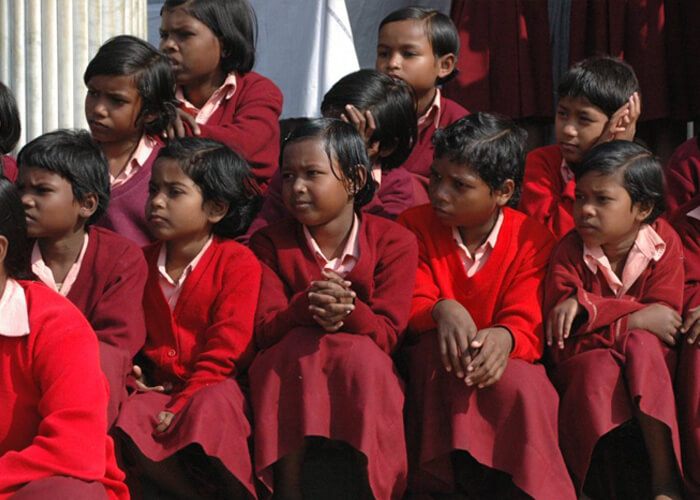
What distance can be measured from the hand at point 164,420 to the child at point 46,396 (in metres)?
0.41

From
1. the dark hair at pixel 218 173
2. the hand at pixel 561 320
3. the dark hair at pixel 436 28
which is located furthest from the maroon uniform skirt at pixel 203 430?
the dark hair at pixel 436 28

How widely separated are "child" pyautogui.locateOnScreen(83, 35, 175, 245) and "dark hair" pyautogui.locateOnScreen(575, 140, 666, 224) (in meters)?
1.31

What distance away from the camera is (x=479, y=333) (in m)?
3.44

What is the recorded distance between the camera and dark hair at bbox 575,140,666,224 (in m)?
3.75

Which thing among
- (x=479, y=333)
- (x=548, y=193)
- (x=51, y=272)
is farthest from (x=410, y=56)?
(x=51, y=272)

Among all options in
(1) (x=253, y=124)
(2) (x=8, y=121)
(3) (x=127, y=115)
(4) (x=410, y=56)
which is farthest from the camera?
(4) (x=410, y=56)

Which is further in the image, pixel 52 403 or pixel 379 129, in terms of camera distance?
pixel 379 129

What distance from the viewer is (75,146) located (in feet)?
12.0

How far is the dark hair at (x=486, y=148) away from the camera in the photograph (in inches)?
150

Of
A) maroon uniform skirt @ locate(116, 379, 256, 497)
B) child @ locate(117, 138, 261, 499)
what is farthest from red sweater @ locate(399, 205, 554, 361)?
maroon uniform skirt @ locate(116, 379, 256, 497)

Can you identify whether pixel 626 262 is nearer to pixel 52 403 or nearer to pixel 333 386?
pixel 333 386

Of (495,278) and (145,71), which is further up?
(145,71)

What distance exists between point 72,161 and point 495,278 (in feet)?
3.97

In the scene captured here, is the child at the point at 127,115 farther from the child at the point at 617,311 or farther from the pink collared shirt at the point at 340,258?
the child at the point at 617,311
